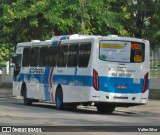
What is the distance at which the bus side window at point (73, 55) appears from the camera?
24516mm

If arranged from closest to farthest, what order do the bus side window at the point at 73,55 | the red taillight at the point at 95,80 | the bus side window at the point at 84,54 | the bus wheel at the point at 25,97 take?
the red taillight at the point at 95,80, the bus side window at the point at 84,54, the bus side window at the point at 73,55, the bus wheel at the point at 25,97

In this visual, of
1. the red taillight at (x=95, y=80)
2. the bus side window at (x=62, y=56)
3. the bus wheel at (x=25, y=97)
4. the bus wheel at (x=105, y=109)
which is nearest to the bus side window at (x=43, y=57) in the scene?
the bus side window at (x=62, y=56)

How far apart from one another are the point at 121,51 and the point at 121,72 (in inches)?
33.8

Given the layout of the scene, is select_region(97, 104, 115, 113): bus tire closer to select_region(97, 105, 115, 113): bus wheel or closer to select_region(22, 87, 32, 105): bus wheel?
select_region(97, 105, 115, 113): bus wheel

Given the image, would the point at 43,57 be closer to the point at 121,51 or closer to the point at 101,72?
the point at 101,72

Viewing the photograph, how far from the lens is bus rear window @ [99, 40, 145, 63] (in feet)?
76.5

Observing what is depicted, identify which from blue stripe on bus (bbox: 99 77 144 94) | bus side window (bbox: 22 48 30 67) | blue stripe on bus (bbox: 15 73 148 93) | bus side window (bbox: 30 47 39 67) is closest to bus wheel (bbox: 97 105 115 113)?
blue stripe on bus (bbox: 15 73 148 93)

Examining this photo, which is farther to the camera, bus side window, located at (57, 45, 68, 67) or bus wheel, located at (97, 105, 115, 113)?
bus wheel, located at (97, 105, 115, 113)

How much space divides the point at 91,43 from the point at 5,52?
56.1 metres

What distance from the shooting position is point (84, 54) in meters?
23.8

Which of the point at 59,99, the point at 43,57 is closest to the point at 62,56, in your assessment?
the point at 59,99

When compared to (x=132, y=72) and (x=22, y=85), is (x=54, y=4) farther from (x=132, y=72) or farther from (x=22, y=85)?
(x=132, y=72)

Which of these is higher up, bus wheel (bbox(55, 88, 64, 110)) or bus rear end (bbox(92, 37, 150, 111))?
bus rear end (bbox(92, 37, 150, 111))

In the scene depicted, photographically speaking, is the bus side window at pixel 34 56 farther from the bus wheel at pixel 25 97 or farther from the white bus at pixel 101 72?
the white bus at pixel 101 72
